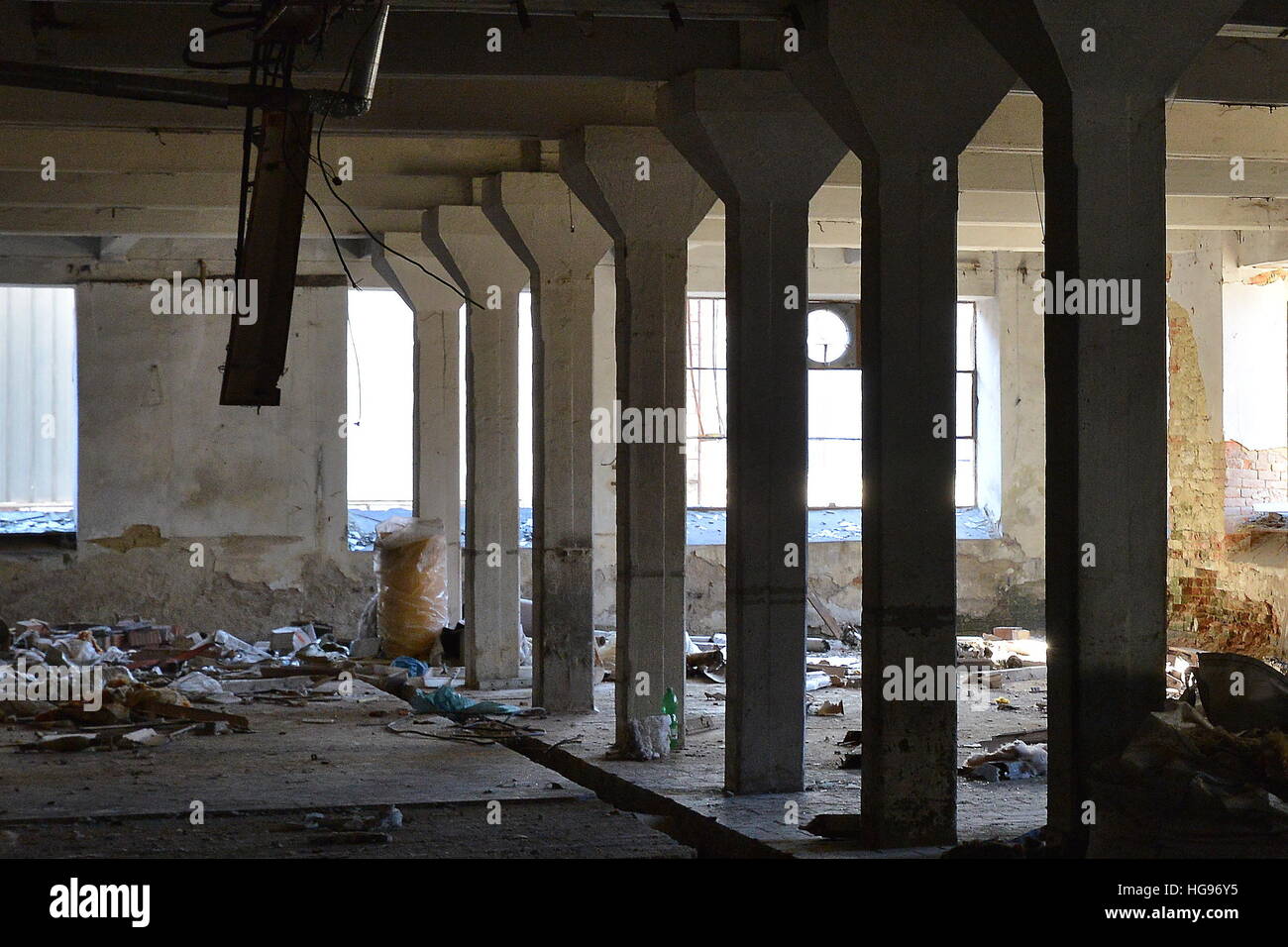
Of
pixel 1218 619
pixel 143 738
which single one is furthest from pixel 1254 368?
pixel 143 738

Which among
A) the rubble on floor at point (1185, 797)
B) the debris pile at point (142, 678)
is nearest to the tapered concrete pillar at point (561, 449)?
the debris pile at point (142, 678)

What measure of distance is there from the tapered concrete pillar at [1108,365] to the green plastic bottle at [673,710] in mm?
4571

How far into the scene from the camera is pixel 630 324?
10.2m

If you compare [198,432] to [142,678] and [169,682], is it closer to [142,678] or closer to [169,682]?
[142,678]

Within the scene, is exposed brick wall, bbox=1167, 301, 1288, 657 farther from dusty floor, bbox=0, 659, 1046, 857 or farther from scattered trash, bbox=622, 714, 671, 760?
scattered trash, bbox=622, 714, 671, 760

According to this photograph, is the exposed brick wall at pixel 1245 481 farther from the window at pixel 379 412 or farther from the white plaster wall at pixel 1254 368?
the window at pixel 379 412

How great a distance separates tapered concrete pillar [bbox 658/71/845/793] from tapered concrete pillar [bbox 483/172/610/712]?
3874mm

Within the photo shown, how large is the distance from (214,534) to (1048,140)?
44.9 feet

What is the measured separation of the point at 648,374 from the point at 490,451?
3.85 meters

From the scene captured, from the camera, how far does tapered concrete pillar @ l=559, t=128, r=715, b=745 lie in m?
10.2

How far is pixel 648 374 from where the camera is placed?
10266mm

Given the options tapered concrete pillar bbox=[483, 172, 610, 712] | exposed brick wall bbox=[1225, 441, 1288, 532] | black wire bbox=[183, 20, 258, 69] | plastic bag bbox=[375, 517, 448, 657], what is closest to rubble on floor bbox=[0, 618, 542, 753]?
plastic bag bbox=[375, 517, 448, 657]

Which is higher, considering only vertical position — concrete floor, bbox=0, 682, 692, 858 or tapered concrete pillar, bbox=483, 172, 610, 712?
tapered concrete pillar, bbox=483, 172, 610, 712
